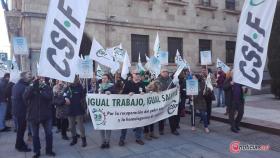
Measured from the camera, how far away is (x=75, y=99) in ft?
23.3

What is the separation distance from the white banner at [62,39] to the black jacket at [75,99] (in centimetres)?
184

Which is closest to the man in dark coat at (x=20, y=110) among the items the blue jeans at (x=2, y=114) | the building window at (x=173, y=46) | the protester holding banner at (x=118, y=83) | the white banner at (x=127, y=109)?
the white banner at (x=127, y=109)

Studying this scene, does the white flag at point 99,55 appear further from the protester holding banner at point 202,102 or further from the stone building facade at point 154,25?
the stone building facade at point 154,25

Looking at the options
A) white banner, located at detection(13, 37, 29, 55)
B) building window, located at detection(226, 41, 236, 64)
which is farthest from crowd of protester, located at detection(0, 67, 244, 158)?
building window, located at detection(226, 41, 236, 64)

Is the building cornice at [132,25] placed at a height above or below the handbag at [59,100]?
above

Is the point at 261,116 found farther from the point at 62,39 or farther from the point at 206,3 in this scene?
the point at 206,3

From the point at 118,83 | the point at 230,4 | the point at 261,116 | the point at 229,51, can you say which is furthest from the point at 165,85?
the point at 230,4

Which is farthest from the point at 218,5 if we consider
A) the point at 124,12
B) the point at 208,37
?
the point at 124,12

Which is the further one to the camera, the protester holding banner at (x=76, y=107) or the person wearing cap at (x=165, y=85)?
the person wearing cap at (x=165, y=85)

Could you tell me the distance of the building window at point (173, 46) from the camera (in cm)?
1752

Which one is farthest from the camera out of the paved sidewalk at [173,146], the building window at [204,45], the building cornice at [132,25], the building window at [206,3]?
the building window at [204,45]

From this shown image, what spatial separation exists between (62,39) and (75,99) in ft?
6.81

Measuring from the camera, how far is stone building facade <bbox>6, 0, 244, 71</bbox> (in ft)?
44.9

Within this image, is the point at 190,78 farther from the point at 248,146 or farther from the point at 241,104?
the point at 248,146
